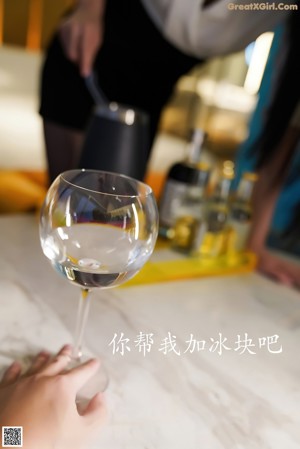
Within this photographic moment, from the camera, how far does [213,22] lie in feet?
2.97

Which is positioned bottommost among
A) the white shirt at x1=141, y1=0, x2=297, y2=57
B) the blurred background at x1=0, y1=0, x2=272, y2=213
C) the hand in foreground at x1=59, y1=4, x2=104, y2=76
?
the blurred background at x1=0, y1=0, x2=272, y2=213

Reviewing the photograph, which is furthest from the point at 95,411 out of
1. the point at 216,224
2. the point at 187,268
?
the point at 216,224

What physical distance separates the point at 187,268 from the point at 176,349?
265 millimetres

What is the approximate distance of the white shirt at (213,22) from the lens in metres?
0.85

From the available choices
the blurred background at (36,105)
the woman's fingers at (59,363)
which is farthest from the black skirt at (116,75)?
the woman's fingers at (59,363)

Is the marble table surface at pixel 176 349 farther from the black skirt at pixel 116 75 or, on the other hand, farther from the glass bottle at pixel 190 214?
the black skirt at pixel 116 75

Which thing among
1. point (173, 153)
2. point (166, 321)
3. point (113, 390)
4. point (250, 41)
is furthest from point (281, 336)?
point (173, 153)

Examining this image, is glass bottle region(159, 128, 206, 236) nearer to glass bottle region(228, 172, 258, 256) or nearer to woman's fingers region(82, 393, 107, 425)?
glass bottle region(228, 172, 258, 256)

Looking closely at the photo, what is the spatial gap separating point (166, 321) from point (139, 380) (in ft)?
0.47

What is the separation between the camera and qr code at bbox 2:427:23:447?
0.38 m

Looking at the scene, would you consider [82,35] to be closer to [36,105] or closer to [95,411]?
[95,411]

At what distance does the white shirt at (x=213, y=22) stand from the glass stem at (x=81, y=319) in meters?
0.59

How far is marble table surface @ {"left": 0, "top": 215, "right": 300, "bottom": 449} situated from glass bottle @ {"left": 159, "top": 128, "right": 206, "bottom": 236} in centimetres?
18

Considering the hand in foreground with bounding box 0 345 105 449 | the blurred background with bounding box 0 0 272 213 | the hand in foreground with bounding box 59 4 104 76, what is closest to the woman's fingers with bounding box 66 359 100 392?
the hand in foreground with bounding box 0 345 105 449
